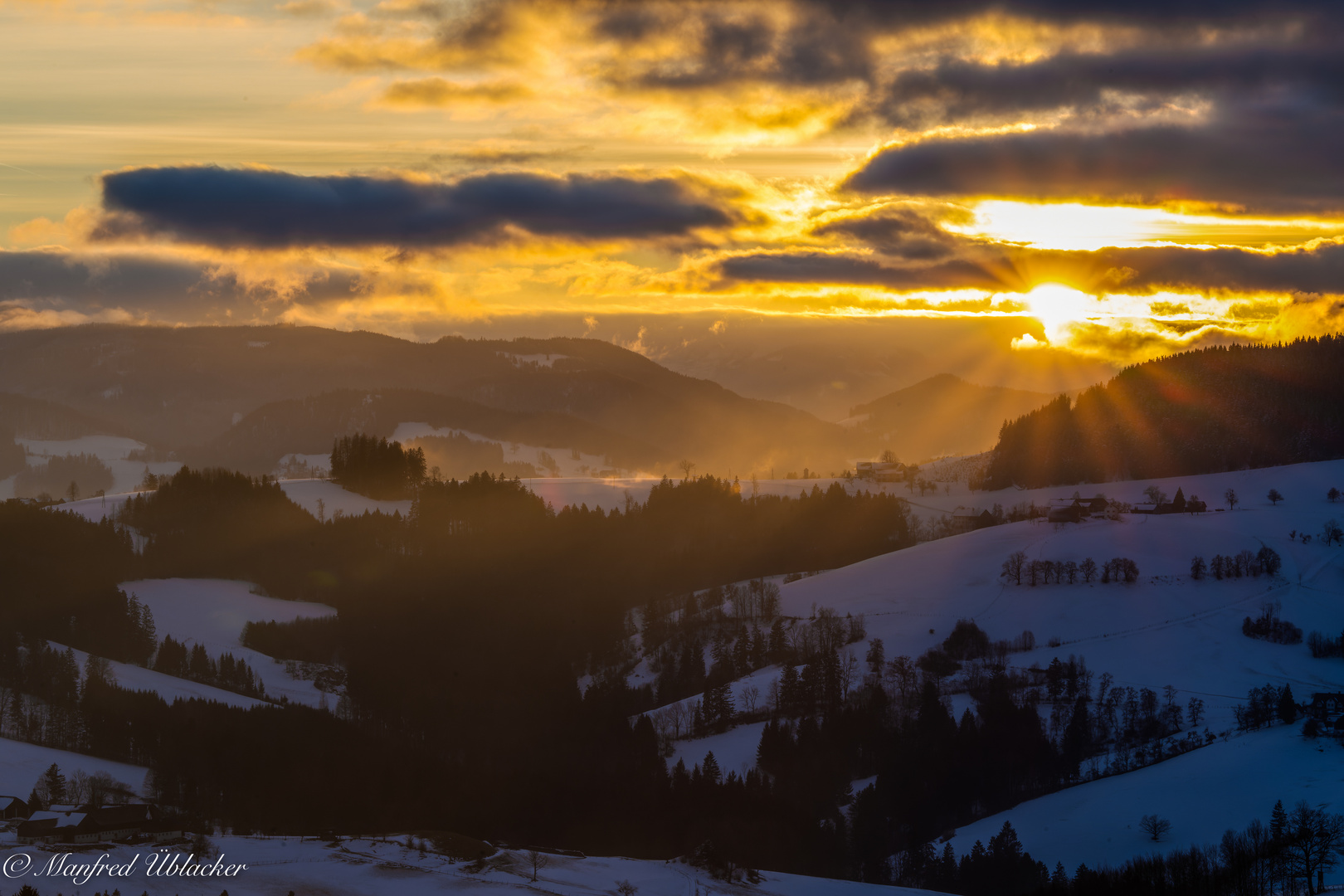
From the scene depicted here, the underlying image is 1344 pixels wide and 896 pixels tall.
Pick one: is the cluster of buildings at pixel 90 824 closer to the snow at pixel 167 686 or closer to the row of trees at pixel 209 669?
the snow at pixel 167 686

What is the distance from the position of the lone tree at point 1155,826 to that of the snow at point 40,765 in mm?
91127

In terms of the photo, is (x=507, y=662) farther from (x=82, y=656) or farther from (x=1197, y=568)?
(x=1197, y=568)

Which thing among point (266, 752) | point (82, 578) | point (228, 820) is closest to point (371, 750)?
point (266, 752)

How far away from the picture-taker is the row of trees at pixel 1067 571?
518ft

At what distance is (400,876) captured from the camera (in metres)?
89.8

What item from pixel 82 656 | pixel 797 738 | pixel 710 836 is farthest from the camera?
pixel 82 656

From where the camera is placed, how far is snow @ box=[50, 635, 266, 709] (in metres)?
142

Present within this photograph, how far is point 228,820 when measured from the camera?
10681cm

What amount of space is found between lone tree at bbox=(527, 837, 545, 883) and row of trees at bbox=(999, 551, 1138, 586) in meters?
69.0

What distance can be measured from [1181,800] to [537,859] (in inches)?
2133

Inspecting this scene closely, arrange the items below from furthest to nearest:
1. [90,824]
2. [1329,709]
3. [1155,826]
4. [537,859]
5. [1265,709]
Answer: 1. [1265,709]
2. [1329,709]
3. [537,859]
4. [90,824]
5. [1155,826]

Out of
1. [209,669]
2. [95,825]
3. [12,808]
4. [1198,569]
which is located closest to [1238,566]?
[1198,569]

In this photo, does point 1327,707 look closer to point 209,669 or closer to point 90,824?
point 90,824

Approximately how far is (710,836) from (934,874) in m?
19.8
